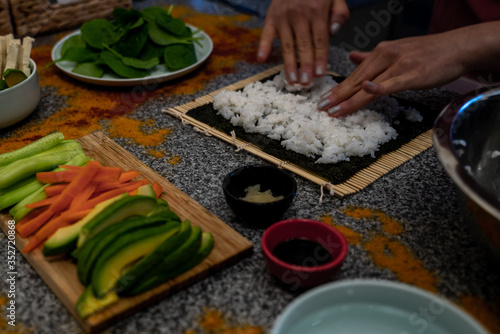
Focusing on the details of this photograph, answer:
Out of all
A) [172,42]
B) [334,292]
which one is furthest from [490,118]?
[172,42]

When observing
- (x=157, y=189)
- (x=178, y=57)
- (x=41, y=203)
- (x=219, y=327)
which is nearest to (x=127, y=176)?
(x=157, y=189)

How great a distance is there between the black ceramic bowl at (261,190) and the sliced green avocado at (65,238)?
10.6 inches

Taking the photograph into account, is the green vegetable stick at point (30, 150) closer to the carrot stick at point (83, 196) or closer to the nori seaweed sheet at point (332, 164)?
the carrot stick at point (83, 196)

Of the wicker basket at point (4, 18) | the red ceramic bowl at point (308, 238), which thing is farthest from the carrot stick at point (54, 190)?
the wicker basket at point (4, 18)

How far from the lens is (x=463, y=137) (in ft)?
3.34

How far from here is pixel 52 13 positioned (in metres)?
2.04

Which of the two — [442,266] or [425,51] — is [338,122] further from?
[442,266]

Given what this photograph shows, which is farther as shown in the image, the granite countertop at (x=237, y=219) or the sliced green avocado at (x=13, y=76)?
the sliced green avocado at (x=13, y=76)

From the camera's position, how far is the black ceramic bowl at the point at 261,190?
0.98 meters

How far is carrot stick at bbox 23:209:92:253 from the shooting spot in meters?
0.92

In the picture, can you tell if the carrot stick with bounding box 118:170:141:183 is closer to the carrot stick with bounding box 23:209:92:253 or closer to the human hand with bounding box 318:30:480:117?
the carrot stick with bounding box 23:209:92:253

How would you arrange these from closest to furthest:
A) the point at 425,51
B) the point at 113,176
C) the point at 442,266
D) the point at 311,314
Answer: the point at 311,314, the point at 442,266, the point at 113,176, the point at 425,51

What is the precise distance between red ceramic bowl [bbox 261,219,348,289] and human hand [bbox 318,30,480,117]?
533 mm

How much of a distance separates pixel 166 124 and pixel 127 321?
2.51ft
